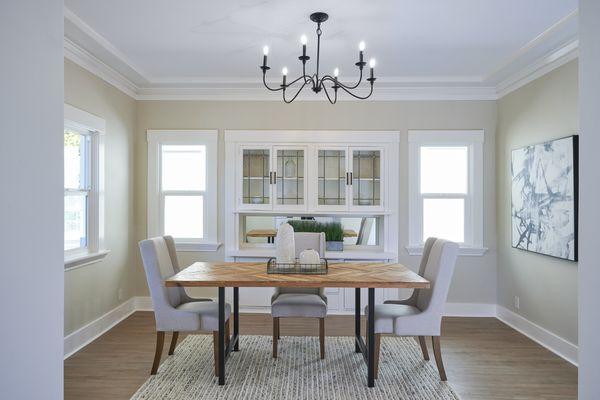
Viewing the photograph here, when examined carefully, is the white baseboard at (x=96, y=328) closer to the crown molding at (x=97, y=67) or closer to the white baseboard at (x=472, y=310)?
the crown molding at (x=97, y=67)

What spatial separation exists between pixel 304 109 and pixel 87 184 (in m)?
2.43

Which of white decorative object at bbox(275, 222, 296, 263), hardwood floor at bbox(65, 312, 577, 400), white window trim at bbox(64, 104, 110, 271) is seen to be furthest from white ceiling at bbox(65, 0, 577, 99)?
hardwood floor at bbox(65, 312, 577, 400)

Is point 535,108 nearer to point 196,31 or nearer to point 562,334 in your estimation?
point 562,334

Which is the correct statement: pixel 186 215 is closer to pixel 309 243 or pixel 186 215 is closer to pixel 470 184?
pixel 309 243

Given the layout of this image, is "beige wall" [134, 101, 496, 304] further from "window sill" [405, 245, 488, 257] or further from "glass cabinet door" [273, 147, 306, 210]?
"glass cabinet door" [273, 147, 306, 210]

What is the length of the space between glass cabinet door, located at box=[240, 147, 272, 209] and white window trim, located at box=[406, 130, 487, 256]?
1.64m

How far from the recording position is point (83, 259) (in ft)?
12.1

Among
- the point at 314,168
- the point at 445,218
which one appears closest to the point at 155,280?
the point at 314,168

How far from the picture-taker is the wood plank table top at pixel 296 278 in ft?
9.22

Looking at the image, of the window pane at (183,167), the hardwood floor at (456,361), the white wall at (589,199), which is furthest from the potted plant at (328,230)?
the white wall at (589,199)

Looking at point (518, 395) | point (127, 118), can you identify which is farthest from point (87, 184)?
point (518, 395)

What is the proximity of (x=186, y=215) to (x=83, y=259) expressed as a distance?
4.62ft

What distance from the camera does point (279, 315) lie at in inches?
132

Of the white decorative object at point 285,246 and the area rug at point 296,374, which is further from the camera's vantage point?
the white decorative object at point 285,246
